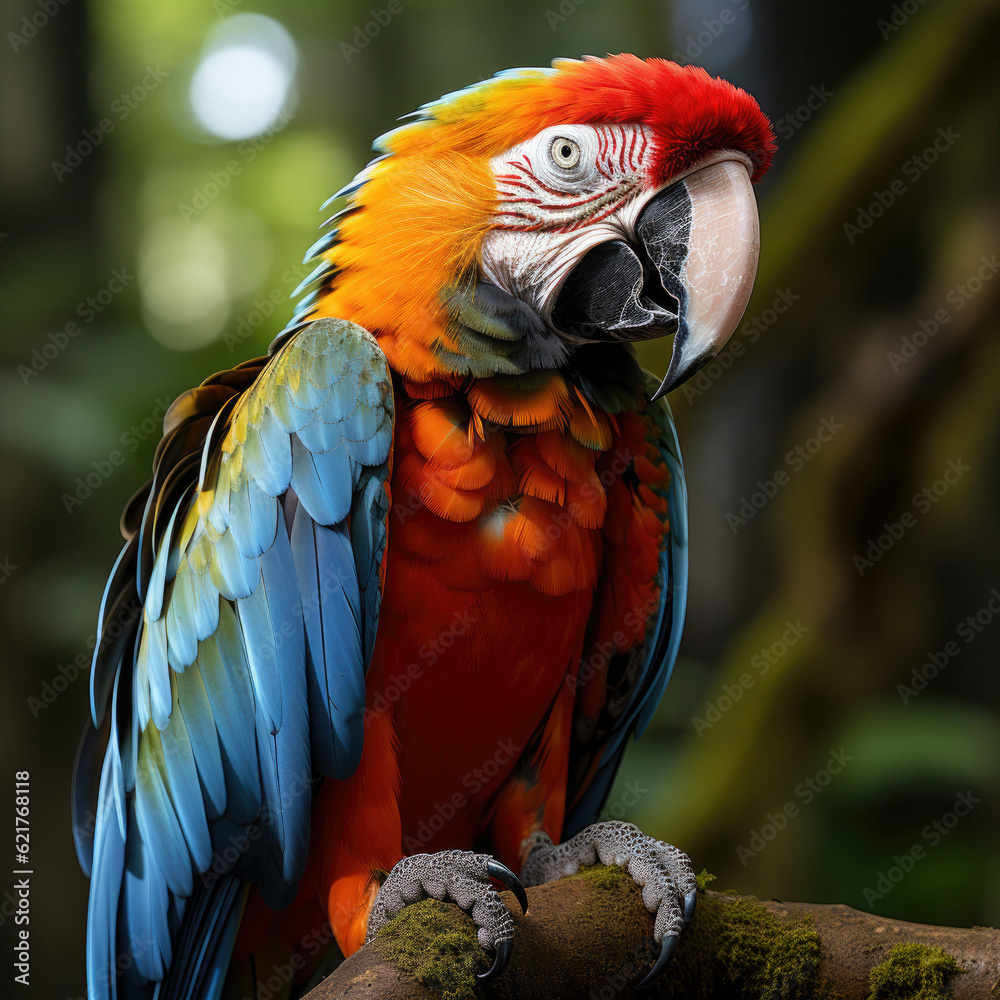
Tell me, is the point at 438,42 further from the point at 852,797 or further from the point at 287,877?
the point at 287,877

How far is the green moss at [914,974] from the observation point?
4.49 feet

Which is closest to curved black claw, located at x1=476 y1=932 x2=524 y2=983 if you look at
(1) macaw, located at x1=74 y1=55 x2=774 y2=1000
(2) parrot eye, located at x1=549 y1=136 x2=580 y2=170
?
(1) macaw, located at x1=74 y1=55 x2=774 y2=1000

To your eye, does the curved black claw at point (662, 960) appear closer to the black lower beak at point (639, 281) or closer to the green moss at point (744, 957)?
the green moss at point (744, 957)

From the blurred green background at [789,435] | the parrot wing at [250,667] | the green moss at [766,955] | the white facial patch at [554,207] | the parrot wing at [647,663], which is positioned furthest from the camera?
the blurred green background at [789,435]

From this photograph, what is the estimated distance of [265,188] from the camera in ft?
16.3

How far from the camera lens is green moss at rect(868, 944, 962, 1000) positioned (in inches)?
53.8

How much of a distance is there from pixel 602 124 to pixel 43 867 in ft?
9.56

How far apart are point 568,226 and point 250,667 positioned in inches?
39.8

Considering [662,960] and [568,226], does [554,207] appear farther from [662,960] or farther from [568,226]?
[662,960]

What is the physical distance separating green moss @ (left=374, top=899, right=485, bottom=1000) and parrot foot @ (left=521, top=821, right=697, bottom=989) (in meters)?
0.38

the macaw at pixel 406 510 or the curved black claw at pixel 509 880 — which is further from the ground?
the macaw at pixel 406 510

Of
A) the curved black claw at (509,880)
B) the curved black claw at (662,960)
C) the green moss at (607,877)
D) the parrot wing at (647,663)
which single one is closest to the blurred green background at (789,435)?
the parrot wing at (647,663)

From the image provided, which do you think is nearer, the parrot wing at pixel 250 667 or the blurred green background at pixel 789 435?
the parrot wing at pixel 250 667

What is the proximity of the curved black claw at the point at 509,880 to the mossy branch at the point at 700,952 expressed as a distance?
0.02 m
